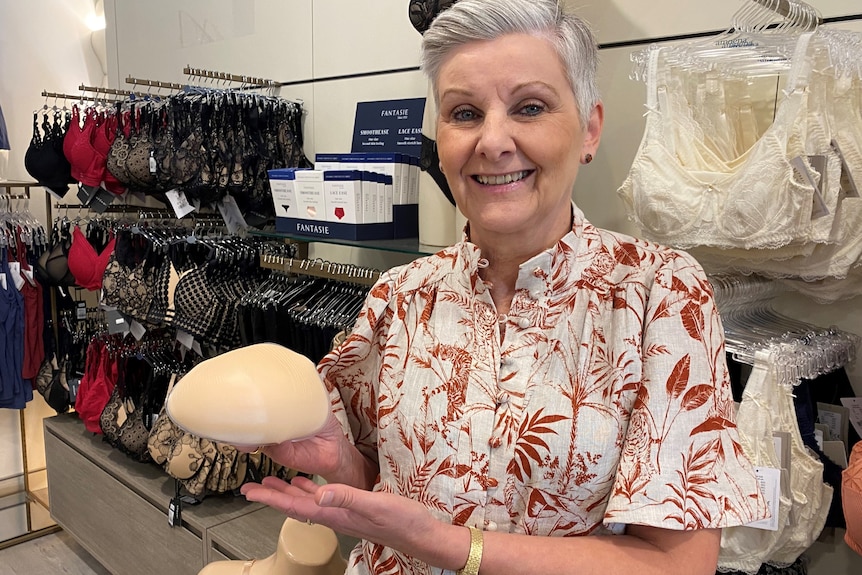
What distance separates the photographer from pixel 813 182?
1219 millimetres

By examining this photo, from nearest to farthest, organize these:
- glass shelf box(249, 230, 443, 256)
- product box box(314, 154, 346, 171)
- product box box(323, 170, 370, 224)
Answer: glass shelf box(249, 230, 443, 256)
product box box(323, 170, 370, 224)
product box box(314, 154, 346, 171)

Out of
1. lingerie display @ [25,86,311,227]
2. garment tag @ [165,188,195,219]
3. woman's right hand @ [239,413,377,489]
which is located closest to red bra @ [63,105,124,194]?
lingerie display @ [25,86,311,227]

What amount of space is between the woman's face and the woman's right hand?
A: 42 centimetres

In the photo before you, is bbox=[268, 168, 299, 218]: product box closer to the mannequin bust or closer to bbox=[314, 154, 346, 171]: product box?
bbox=[314, 154, 346, 171]: product box

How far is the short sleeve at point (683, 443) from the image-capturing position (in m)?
0.86

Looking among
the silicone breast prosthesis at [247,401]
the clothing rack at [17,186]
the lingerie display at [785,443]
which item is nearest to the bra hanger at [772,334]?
the lingerie display at [785,443]

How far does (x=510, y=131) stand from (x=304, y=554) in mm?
1113

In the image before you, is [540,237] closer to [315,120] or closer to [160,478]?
[315,120]

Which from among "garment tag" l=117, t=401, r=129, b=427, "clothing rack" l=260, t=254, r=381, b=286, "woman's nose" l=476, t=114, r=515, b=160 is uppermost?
"woman's nose" l=476, t=114, r=515, b=160

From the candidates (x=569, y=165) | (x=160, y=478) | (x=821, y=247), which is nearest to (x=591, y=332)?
(x=569, y=165)

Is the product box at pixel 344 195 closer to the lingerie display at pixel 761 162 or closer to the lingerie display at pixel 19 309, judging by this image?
the lingerie display at pixel 761 162

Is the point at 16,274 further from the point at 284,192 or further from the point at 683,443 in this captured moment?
the point at 683,443

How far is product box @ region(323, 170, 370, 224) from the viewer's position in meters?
2.04

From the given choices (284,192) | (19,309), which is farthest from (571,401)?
(19,309)
